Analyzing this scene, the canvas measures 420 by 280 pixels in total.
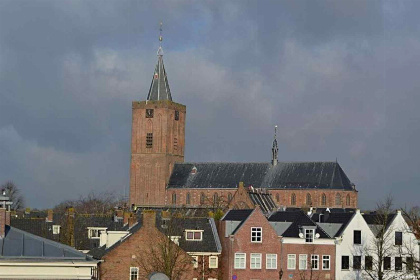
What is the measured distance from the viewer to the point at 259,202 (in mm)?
151750

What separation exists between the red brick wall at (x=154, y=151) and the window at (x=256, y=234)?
10367cm

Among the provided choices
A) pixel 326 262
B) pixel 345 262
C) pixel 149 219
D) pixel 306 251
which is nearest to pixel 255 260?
pixel 306 251

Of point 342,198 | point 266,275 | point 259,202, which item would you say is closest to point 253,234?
point 266,275

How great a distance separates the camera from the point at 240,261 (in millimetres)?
71000

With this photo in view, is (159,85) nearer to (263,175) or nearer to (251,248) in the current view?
(263,175)

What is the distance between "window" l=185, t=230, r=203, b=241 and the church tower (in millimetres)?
105517

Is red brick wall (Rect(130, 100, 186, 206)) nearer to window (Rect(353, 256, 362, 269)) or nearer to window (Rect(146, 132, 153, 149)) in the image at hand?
window (Rect(146, 132, 153, 149))

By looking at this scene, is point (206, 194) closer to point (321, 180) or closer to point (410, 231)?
point (321, 180)

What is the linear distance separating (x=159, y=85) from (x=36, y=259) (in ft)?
469

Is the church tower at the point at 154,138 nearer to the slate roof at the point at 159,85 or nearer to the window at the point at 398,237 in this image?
the slate roof at the point at 159,85

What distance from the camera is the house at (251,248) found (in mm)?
70562

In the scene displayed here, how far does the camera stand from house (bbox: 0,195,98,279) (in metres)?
39.1

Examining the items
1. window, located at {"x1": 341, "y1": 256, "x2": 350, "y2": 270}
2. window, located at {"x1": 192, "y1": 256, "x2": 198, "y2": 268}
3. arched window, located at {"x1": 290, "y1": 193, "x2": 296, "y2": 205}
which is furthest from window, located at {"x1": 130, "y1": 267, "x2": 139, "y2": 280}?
arched window, located at {"x1": 290, "y1": 193, "x2": 296, "y2": 205}

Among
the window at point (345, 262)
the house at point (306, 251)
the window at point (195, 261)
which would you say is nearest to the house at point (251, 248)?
the house at point (306, 251)
